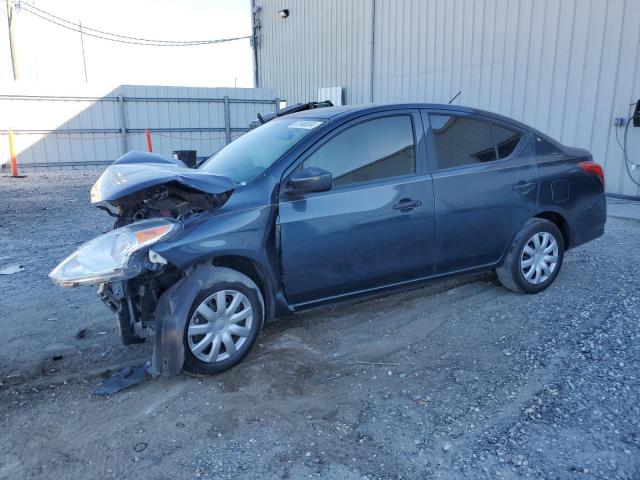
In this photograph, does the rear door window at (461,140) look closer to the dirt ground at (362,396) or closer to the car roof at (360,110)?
the car roof at (360,110)

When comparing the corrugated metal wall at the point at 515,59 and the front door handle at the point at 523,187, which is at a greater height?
the corrugated metal wall at the point at 515,59

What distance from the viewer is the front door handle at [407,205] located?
149 inches

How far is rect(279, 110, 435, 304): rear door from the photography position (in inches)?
137

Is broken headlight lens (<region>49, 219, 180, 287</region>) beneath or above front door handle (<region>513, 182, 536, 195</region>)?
beneath

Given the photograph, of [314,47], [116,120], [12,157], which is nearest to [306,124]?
[12,157]

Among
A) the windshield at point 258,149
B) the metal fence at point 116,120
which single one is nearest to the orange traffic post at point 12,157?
the metal fence at point 116,120

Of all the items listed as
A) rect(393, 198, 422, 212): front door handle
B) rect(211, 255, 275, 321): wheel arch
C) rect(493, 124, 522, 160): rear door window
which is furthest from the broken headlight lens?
rect(493, 124, 522, 160): rear door window

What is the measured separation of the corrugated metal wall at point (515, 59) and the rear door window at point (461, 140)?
5891 millimetres

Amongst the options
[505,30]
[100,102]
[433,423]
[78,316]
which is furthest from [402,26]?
[433,423]

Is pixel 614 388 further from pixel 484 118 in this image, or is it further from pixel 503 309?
pixel 484 118

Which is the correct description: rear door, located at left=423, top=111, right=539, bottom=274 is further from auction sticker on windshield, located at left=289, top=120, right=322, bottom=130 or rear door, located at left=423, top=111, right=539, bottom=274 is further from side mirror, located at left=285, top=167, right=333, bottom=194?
side mirror, located at left=285, top=167, right=333, bottom=194

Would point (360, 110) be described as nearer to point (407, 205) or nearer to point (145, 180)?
point (407, 205)

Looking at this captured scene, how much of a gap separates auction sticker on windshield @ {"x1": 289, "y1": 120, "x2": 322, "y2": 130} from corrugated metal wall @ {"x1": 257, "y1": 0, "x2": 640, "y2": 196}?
718 centimetres

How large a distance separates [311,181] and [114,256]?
1.27m
